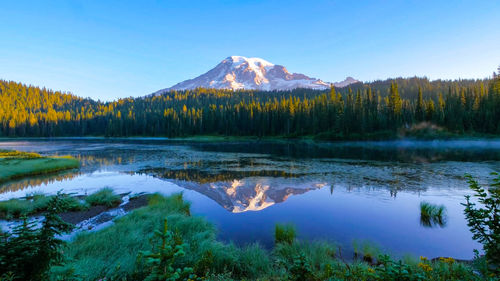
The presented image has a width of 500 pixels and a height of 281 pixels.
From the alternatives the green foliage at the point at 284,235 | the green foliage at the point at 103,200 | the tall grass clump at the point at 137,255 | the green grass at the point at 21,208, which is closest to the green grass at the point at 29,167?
the green grass at the point at 21,208

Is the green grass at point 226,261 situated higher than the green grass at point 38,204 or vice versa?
the green grass at point 226,261

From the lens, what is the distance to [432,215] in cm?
1482

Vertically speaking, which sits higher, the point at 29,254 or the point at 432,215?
the point at 29,254

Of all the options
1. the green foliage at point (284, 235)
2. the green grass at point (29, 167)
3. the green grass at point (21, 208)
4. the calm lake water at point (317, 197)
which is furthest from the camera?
the green grass at point (29, 167)

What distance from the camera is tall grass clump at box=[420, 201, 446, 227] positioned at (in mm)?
14030

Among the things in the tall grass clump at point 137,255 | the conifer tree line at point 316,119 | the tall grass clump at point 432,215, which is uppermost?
the conifer tree line at point 316,119

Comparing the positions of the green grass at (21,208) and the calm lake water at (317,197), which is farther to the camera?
the green grass at (21,208)

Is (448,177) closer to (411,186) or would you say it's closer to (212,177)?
(411,186)

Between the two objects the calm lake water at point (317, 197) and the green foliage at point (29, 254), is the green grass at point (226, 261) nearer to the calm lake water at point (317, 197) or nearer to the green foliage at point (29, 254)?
the green foliage at point (29, 254)

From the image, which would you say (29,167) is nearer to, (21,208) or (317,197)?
(21,208)

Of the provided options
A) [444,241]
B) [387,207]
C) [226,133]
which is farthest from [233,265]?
[226,133]

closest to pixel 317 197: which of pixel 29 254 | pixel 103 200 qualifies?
pixel 103 200

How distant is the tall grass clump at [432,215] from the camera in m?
14.0

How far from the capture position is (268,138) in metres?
114
